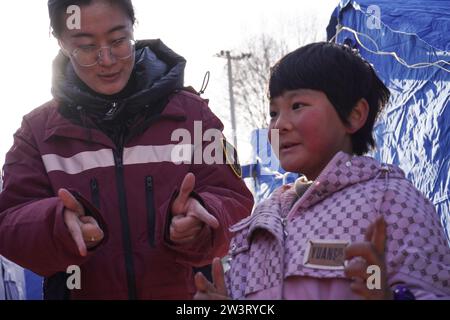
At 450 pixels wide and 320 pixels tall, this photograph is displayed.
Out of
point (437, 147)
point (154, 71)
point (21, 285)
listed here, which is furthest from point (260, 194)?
point (154, 71)

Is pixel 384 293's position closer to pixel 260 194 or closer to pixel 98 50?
pixel 98 50

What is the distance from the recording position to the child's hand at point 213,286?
4.36ft

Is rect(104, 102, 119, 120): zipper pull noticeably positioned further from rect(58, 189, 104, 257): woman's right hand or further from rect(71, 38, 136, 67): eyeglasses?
rect(58, 189, 104, 257): woman's right hand

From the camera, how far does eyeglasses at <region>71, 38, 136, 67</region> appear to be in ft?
6.40

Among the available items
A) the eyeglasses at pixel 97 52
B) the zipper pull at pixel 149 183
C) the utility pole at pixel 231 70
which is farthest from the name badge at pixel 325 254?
the utility pole at pixel 231 70

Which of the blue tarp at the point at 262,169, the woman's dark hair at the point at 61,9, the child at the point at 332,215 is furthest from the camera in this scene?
the blue tarp at the point at 262,169

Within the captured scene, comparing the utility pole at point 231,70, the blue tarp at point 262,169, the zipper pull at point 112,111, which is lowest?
the blue tarp at point 262,169

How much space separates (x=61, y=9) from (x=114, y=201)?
657mm

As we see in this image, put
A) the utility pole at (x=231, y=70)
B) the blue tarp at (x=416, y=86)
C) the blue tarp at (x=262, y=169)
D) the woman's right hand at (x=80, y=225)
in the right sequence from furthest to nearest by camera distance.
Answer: the utility pole at (x=231, y=70) < the blue tarp at (x=262, y=169) < the blue tarp at (x=416, y=86) < the woman's right hand at (x=80, y=225)

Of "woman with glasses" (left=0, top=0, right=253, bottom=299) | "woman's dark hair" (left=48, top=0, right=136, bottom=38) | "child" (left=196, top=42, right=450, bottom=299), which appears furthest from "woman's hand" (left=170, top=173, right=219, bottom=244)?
"woman's dark hair" (left=48, top=0, right=136, bottom=38)

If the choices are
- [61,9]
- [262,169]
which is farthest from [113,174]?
[262,169]

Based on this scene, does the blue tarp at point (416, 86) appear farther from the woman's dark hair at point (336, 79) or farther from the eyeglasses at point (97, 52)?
the eyeglasses at point (97, 52)
